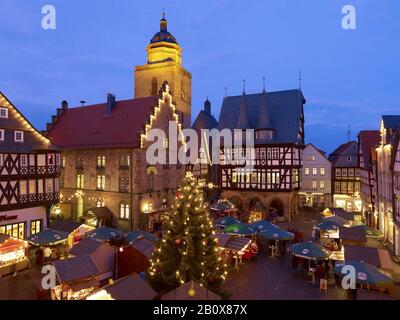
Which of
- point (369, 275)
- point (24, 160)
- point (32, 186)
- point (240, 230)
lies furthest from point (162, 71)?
point (369, 275)

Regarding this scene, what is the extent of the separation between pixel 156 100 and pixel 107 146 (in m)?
7.01

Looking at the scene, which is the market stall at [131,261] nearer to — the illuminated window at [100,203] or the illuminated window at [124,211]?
the illuminated window at [124,211]

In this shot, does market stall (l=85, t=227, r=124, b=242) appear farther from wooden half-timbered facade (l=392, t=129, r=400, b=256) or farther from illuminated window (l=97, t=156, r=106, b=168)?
wooden half-timbered facade (l=392, t=129, r=400, b=256)

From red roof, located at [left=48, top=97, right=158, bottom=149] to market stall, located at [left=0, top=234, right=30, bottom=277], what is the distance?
1330cm

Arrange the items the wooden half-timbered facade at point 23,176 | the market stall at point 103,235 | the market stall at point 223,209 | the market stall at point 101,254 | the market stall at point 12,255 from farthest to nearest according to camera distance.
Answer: the market stall at point 223,209 → the wooden half-timbered facade at point 23,176 → the market stall at point 103,235 → the market stall at point 12,255 → the market stall at point 101,254

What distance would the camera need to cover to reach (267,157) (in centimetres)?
3716

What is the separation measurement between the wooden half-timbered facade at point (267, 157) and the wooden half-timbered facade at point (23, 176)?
842 inches

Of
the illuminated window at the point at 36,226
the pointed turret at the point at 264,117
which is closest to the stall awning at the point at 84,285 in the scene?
the illuminated window at the point at 36,226

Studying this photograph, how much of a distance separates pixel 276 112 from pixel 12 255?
105 feet

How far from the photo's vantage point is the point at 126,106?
34094mm

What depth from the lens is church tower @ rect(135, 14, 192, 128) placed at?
49.3 meters

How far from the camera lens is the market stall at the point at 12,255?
17859 mm
